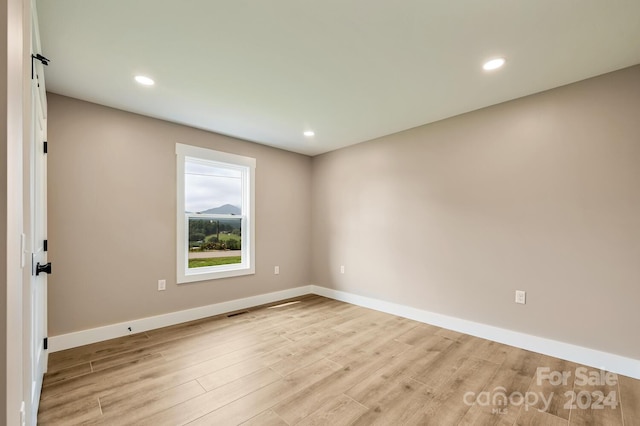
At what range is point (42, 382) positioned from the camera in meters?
2.09

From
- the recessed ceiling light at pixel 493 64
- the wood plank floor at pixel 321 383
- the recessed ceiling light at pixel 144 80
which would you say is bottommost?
the wood plank floor at pixel 321 383

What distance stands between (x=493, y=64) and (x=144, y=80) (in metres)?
2.91

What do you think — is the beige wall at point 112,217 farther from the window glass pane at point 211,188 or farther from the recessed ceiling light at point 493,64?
the recessed ceiling light at point 493,64

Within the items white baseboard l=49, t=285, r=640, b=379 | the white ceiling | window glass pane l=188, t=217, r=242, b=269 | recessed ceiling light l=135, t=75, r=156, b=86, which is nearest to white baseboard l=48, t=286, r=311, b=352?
white baseboard l=49, t=285, r=640, b=379

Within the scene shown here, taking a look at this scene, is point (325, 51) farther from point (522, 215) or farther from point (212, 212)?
point (212, 212)

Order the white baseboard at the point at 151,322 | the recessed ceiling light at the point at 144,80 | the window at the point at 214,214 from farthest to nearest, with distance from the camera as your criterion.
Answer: the window at the point at 214,214 < the white baseboard at the point at 151,322 < the recessed ceiling light at the point at 144,80

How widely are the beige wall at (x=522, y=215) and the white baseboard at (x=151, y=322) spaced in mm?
1637

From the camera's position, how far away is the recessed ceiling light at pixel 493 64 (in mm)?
2145

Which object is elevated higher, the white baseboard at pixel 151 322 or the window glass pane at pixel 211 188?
the window glass pane at pixel 211 188

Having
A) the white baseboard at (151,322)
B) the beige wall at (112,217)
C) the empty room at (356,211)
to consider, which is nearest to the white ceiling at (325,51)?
the empty room at (356,211)

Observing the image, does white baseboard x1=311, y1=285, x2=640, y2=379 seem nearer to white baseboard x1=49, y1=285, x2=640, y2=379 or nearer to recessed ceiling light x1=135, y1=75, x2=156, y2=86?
white baseboard x1=49, y1=285, x2=640, y2=379

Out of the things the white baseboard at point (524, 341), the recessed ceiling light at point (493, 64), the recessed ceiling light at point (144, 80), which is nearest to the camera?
the recessed ceiling light at point (493, 64)

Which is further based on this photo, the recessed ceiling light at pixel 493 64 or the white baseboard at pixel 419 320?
the white baseboard at pixel 419 320

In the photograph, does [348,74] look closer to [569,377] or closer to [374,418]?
[374,418]
